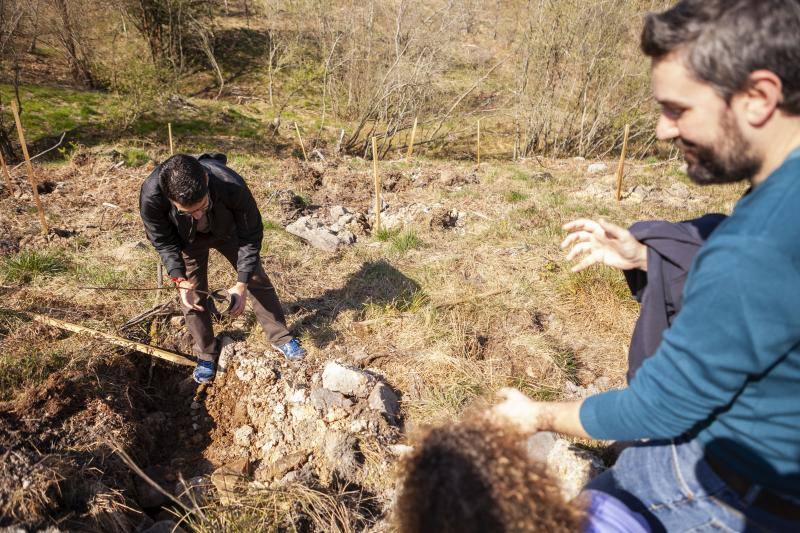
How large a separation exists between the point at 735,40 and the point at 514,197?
6872 millimetres

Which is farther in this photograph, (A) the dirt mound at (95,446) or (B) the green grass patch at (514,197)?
(B) the green grass patch at (514,197)

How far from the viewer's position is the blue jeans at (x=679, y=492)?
1.16 metres

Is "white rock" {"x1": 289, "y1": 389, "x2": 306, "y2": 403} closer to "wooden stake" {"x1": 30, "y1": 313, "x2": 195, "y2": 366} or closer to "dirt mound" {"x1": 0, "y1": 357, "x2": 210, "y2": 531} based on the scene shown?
"dirt mound" {"x1": 0, "y1": 357, "x2": 210, "y2": 531}

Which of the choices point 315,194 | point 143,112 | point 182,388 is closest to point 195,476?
point 182,388

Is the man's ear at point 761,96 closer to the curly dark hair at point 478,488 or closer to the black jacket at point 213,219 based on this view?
the curly dark hair at point 478,488

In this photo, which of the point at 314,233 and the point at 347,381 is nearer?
the point at 347,381

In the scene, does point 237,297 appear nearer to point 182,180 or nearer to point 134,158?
point 182,180

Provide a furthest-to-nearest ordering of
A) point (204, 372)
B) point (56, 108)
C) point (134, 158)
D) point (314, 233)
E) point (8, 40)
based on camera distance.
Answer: point (56, 108), point (8, 40), point (134, 158), point (314, 233), point (204, 372)

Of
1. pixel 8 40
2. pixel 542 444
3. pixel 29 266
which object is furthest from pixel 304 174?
pixel 8 40

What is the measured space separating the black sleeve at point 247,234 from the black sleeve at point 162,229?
39 centimetres

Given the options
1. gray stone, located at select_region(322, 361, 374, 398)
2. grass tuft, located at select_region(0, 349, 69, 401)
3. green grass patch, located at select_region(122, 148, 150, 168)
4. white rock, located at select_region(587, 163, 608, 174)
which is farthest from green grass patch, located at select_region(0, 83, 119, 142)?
white rock, located at select_region(587, 163, 608, 174)

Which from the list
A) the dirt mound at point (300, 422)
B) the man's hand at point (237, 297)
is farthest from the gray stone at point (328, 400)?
the man's hand at point (237, 297)

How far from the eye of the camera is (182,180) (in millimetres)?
2566

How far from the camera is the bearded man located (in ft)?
2.84
